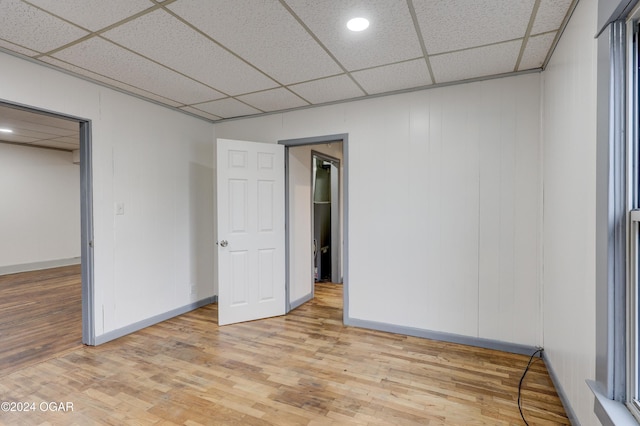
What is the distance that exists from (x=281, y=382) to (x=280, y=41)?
7.99 feet

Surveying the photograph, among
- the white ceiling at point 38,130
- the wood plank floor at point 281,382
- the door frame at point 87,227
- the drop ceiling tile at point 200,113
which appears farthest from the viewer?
the white ceiling at point 38,130

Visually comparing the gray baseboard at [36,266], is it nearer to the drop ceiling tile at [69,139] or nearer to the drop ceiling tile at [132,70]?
the drop ceiling tile at [69,139]

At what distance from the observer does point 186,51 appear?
2.33m

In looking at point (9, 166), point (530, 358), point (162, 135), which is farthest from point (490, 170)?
point (9, 166)

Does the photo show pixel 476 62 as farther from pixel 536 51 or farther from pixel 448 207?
pixel 448 207

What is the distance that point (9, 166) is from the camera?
20.2 feet

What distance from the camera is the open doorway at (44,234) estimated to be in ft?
9.54

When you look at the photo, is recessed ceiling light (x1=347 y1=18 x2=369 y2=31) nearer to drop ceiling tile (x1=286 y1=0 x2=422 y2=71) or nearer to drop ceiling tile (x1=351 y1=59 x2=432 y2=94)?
drop ceiling tile (x1=286 y1=0 x2=422 y2=71)

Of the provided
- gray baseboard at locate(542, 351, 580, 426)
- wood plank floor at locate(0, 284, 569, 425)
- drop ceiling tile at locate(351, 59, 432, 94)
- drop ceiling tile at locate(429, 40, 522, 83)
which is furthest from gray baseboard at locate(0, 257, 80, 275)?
gray baseboard at locate(542, 351, 580, 426)

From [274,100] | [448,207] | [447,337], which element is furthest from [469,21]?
[447,337]

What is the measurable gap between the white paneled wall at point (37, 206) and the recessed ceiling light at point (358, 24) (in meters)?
7.48

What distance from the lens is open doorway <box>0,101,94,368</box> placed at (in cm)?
291

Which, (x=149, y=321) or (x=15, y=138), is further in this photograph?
(x=15, y=138)

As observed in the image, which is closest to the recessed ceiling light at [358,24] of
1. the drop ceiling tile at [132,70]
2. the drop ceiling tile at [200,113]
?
the drop ceiling tile at [132,70]
